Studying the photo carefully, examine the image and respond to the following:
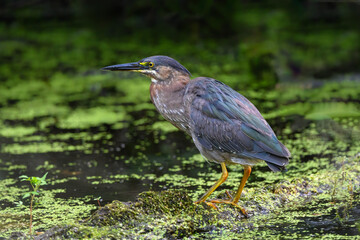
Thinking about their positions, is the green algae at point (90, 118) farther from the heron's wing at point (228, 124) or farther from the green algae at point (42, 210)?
the heron's wing at point (228, 124)

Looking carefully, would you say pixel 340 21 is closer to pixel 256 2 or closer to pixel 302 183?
pixel 256 2

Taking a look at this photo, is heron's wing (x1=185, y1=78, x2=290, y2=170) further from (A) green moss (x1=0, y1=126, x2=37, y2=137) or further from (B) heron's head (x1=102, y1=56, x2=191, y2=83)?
(A) green moss (x1=0, y1=126, x2=37, y2=137)

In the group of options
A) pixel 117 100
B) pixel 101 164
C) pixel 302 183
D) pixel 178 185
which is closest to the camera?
pixel 302 183

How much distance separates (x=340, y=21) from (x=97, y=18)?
18.1 ft

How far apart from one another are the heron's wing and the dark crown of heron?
0.17 metres

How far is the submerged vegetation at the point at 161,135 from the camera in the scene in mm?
3020

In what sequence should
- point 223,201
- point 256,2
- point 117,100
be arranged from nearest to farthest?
point 223,201 < point 117,100 < point 256,2

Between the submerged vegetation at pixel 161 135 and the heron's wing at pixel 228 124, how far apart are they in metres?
0.35

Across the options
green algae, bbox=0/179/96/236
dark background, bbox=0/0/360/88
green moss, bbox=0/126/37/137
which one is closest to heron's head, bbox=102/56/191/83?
green algae, bbox=0/179/96/236

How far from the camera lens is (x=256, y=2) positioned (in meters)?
14.7

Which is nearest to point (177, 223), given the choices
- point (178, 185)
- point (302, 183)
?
point (302, 183)

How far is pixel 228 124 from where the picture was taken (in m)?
3.15

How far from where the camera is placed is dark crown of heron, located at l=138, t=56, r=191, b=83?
11.1ft

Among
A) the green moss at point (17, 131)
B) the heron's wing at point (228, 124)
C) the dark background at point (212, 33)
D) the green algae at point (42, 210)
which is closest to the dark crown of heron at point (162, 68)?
the heron's wing at point (228, 124)
